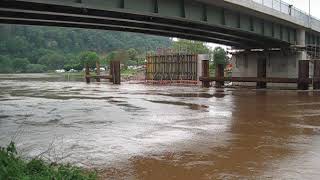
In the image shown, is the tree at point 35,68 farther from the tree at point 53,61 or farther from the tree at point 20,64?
the tree at point 53,61

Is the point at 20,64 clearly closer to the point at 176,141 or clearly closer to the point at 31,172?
the point at 176,141

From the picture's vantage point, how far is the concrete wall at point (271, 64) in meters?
48.1

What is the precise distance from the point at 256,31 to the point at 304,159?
100 ft

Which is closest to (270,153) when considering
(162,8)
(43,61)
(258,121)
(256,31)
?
(258,121)

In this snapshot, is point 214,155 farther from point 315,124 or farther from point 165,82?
point 165,82

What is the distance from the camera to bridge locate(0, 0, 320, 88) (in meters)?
24.8

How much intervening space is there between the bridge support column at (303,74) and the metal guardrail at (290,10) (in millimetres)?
5065

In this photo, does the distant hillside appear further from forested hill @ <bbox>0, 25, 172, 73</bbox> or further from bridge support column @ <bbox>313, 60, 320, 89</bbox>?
bridge support column @ <bbox>313, 60, 320, 89</bbox>

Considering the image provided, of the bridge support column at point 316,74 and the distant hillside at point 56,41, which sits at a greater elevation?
the distant hillside at point 56,41

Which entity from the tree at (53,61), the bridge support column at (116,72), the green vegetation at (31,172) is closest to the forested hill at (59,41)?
the tree at (53,61)

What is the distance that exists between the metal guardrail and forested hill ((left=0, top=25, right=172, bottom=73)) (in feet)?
337

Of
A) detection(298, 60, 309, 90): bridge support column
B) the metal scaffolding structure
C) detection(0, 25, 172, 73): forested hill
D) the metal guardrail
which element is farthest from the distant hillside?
detection(298, 60, 309, 90): bridge support column

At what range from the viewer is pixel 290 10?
43.6 metres

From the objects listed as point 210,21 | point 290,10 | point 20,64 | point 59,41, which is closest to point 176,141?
point 210,21
